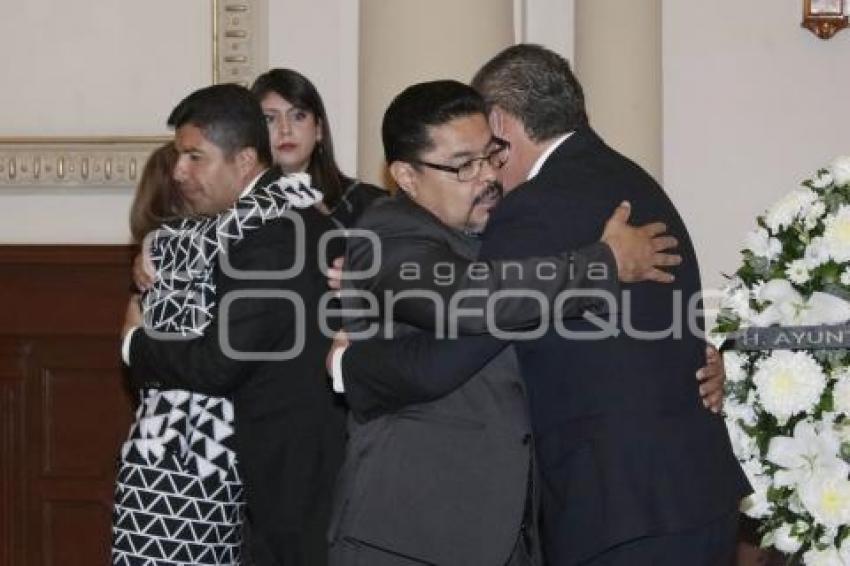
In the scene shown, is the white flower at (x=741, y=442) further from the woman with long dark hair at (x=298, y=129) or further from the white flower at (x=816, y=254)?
the woman with long dark hair at (x=298, y=129)

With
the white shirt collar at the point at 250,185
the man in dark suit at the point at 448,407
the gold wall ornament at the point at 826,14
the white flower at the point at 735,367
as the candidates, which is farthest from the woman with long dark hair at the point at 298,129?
the gold wall ornament at the point at 826,14

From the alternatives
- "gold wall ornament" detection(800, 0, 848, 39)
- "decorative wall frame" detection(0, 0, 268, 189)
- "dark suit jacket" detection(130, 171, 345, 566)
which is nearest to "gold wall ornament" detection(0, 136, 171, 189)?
"decorative wall frame" detection(0, 0, 268, 189)

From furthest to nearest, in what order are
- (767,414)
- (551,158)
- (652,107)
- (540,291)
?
(652,107) → (767,414) → (551,158) → (540,291)

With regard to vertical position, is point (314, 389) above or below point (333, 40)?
below

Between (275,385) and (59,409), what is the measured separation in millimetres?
2455

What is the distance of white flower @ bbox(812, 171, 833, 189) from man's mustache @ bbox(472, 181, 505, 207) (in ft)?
2.59

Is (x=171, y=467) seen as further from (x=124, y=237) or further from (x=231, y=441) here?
(x=124, y=237)

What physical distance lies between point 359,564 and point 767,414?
3.35 ft

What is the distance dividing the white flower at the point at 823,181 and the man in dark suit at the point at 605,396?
1.83 ft

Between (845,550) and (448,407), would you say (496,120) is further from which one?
(845,550)

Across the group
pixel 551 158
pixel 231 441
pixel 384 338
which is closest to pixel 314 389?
pixel 231 441

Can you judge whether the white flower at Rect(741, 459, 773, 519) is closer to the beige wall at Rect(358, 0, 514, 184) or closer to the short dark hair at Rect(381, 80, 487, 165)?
the short dark hair at Rect(381, 80, 487, 165)

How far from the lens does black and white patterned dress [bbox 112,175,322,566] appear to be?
3818 mm

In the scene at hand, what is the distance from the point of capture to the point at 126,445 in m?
3.89
